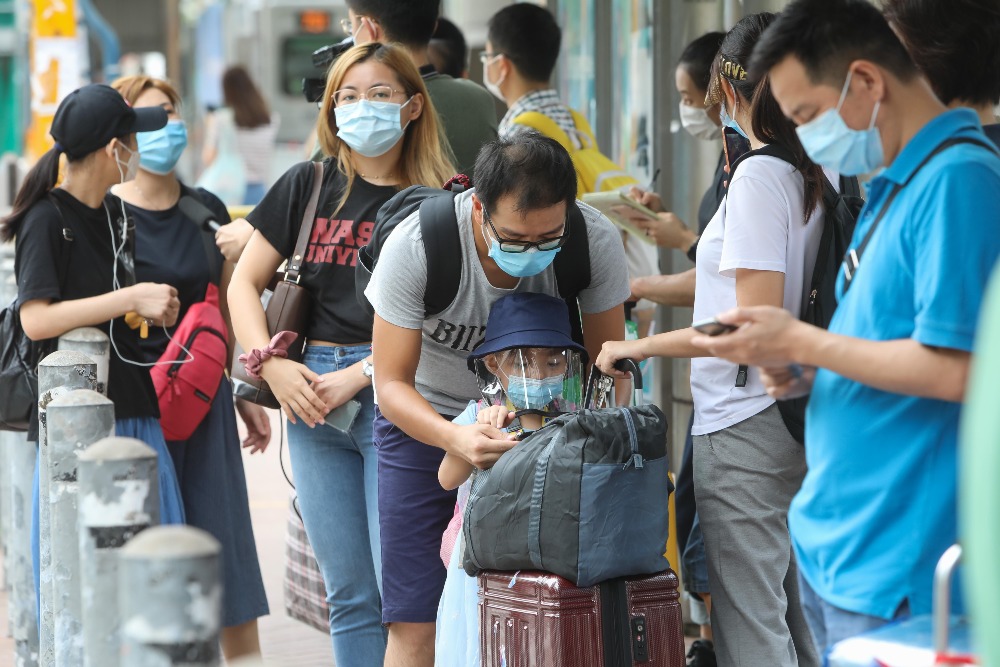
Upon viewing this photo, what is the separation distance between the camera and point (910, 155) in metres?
2.56

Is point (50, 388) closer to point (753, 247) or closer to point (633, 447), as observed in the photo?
point (633, 447)

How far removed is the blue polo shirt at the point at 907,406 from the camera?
2.42 metres

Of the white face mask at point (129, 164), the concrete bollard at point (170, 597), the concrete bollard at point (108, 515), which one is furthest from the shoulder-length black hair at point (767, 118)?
the white face mask at point (129, 164)

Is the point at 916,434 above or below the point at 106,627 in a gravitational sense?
above

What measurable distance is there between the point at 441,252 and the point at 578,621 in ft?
3.23

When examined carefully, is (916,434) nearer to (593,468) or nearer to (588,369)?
(593,468)

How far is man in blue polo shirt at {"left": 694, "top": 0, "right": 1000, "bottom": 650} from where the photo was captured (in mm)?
2430

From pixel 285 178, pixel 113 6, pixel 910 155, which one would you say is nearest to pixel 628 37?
pixel 285 178

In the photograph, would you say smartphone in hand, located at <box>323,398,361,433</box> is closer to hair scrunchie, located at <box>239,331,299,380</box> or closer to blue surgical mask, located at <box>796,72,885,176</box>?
hair scrunchie, located at <box>239,331,299,380</box>

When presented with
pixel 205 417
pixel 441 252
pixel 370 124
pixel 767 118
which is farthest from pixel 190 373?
pixel 767 118

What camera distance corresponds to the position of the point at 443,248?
367 centimetres

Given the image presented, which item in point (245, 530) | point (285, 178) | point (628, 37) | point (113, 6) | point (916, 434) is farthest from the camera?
point (113, 6)

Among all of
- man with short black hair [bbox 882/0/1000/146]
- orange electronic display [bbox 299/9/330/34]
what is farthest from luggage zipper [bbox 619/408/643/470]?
orange electronic display [bbox 299/9/330/34]

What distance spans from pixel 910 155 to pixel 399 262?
4.84 ft
